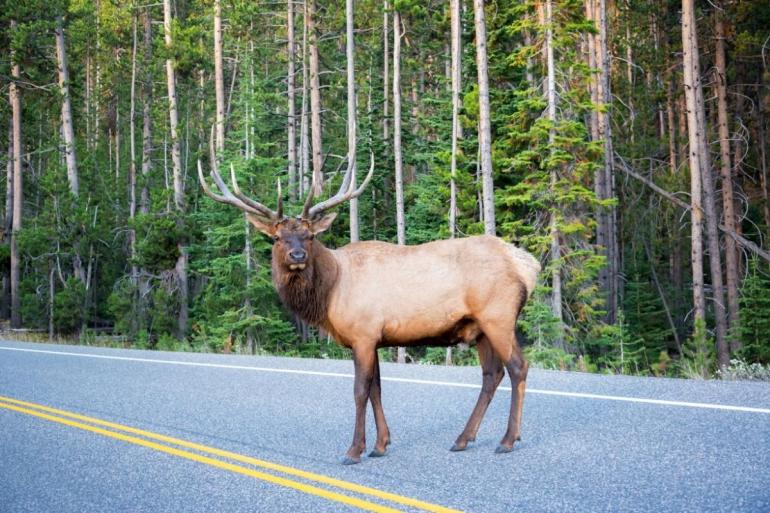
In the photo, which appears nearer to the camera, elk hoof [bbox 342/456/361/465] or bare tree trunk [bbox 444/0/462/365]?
elk hoof [bbox 342/456/361/465]

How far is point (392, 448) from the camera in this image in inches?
241

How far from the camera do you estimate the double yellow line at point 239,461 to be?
4.52 m

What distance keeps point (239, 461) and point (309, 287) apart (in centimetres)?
146

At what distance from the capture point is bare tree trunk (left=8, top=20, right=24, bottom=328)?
31.0 metres

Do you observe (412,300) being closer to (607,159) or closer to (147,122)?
(607,159)

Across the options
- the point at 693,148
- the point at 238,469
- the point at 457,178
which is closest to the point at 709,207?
the point at 693,148

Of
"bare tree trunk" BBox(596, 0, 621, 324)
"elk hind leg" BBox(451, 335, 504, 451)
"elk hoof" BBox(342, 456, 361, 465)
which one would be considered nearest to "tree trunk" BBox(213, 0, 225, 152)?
"bare tree trunk" BBox(596, 0, 621, 324)

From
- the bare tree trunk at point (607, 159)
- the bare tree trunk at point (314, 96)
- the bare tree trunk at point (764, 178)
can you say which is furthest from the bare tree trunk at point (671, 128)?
the bare tree trunk at point (314, 96)

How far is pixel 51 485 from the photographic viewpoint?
17.5 feet

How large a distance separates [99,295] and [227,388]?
96.6ft

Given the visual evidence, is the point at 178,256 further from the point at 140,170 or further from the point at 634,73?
the point at 634,73

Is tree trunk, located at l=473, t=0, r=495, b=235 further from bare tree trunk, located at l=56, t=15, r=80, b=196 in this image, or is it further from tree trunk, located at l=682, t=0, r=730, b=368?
bare tree trunk, located at l=56, t=15, r=80, b=196

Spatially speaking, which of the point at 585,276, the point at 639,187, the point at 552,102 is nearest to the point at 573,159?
the point at 552,102

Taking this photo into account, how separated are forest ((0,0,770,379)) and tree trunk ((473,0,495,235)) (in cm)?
6
